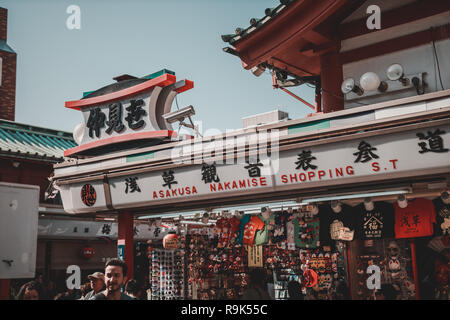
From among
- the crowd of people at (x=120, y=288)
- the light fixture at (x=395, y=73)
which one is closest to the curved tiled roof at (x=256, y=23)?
the light fixture at (x=395, y=73)

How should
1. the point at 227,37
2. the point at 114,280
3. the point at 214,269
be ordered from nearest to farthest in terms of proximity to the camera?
1. the point at 114,280
2. the point at 227,37
3. the point at 214,269

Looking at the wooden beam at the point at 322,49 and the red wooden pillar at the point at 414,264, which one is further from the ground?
the wooden beam at the point at 322,49

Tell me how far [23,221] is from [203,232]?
11.0 meters

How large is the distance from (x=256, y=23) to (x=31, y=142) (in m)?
13.9

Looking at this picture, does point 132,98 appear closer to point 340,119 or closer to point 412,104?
point 340,119

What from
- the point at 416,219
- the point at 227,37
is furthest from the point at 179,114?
the point at 416,219

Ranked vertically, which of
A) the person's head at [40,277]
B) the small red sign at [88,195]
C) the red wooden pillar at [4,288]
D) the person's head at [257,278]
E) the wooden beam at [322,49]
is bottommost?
the red wooden pillar at [4,288]

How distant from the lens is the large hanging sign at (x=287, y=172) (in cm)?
831

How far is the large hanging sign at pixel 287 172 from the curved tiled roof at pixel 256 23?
3152 millimetres

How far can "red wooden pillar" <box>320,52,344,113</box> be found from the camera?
1158 cm

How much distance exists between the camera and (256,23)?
35.7 ft

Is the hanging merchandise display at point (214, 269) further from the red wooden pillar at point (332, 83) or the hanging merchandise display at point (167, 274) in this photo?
the red wooden pillar at point (332, 83)

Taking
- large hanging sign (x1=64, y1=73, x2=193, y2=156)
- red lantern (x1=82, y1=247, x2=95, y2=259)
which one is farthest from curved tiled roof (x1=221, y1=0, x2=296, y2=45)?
red lantern (x1=82, y1=247, x2=95, y2=259)

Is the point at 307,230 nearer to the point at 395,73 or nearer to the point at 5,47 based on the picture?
the point at 395,73
